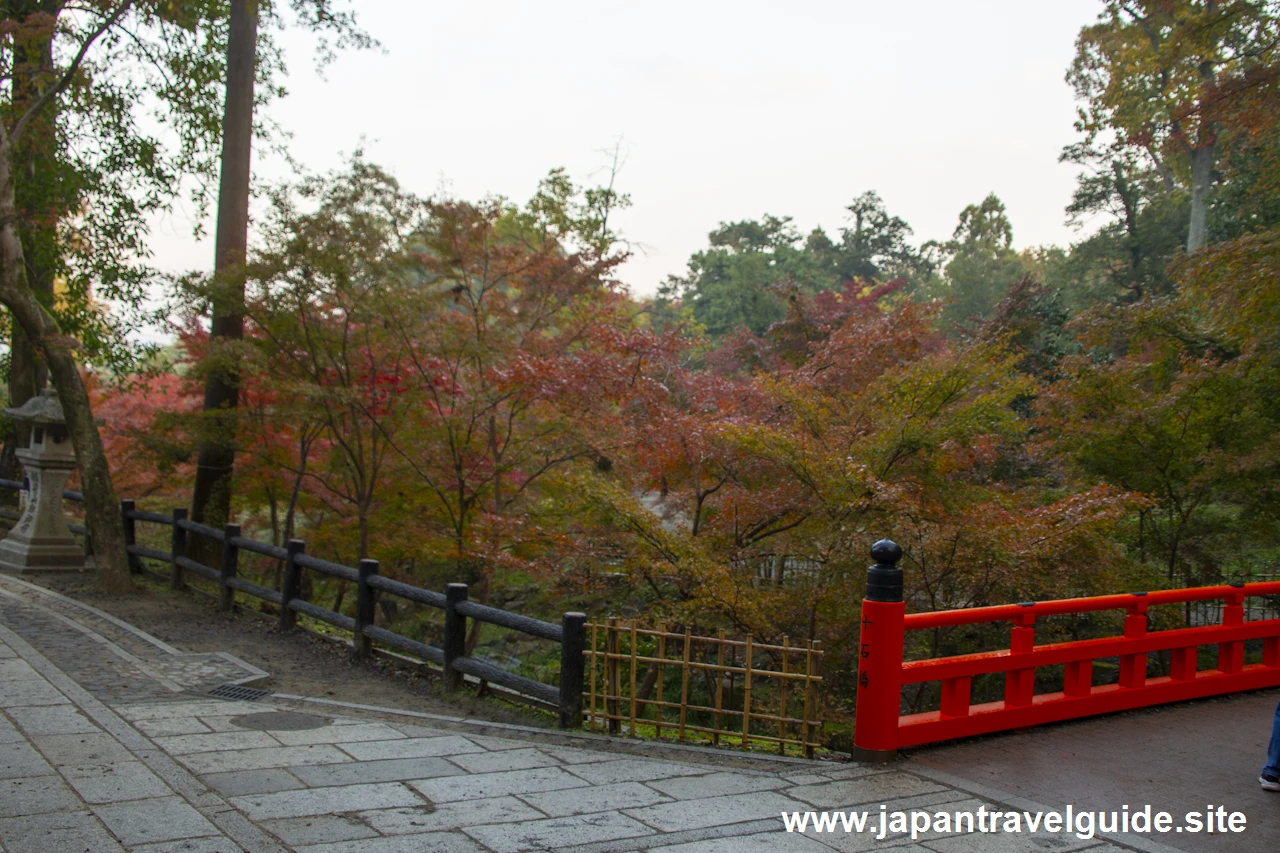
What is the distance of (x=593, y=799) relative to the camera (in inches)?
171

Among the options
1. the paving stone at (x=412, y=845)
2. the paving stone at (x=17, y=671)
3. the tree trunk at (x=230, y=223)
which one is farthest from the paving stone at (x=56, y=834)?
the tree trunk at (x=230, y=223)

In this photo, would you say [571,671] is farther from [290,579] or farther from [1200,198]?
[1200,198]

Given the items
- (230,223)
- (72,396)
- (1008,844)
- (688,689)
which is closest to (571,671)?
(688,689)

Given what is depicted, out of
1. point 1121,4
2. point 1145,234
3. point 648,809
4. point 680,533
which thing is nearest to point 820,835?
point 648,809

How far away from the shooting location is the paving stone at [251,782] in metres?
4.34

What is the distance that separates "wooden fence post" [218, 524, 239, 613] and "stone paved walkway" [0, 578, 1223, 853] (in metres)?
4.04

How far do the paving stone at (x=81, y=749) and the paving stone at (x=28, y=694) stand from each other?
2.86ft

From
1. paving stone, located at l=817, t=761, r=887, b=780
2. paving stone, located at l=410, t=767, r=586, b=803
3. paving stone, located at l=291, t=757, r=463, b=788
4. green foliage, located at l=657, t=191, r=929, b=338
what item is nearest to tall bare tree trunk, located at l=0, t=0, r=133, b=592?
paving stone, located at l=291, t=757, r=463, b=788

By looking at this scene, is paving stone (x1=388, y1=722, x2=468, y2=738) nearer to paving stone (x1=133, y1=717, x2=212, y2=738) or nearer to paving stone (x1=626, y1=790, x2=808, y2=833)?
paving stone (x1=133, y1=717, x2=212, y2=738)

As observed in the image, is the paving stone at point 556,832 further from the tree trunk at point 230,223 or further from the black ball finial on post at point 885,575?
the tree trunk at point 230,223

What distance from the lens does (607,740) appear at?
5.54 metres

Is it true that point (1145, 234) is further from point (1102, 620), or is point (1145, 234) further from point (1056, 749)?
point (1056, 749)

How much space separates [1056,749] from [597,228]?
1582 centimetres

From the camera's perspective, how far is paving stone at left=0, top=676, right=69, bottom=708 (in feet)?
18.8
